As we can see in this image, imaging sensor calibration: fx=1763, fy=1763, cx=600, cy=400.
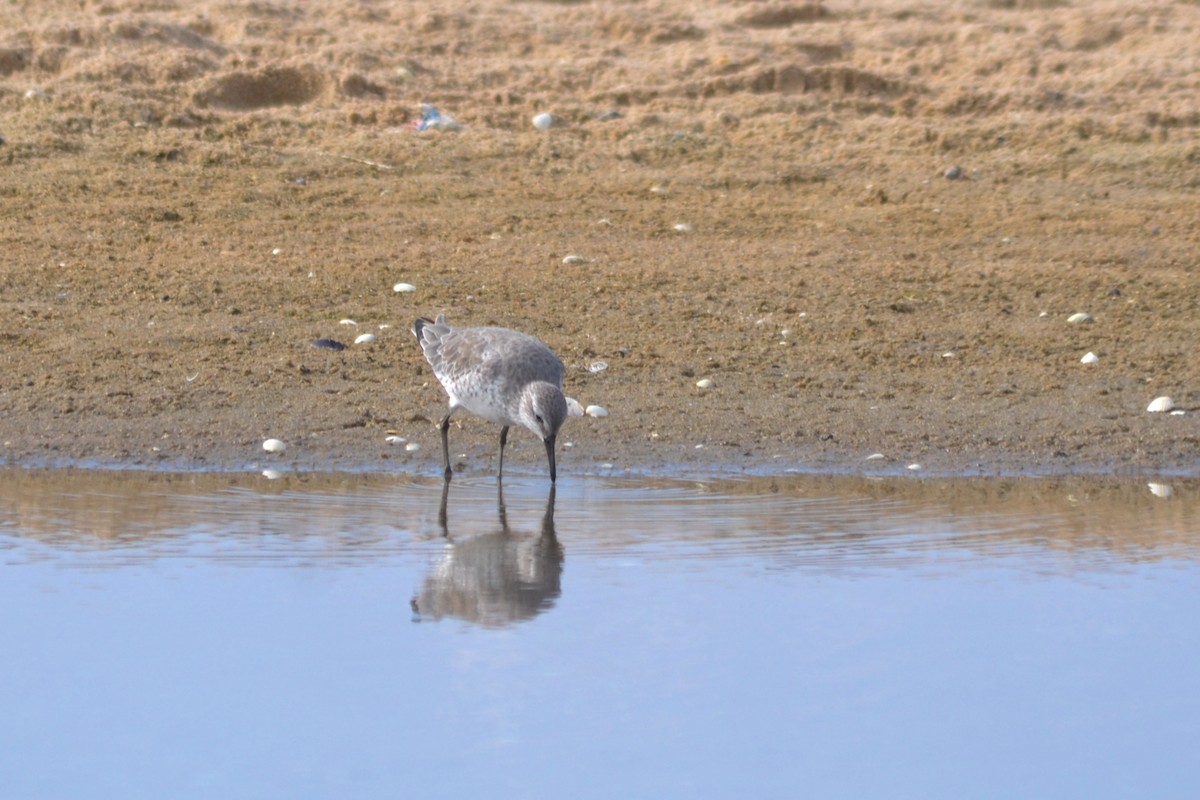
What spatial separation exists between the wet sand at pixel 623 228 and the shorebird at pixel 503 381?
417 millimetres

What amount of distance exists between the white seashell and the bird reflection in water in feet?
11.0

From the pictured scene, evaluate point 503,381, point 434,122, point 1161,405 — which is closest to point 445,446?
point 503,381

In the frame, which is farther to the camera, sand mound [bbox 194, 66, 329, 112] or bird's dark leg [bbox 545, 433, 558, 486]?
sand mound [bbox 194, 66, 329, 112]

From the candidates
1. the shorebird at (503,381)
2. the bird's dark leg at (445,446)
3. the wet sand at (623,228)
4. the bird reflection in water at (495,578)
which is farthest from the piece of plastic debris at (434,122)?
the bird reflection in water at (495,578)

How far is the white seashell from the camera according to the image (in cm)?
863

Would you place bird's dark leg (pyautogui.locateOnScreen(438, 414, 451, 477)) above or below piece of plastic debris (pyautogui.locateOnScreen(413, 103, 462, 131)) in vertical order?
below

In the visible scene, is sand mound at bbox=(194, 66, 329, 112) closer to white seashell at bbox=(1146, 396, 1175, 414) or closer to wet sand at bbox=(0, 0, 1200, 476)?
wet sand at bbox=(0, 0, 1200, 476)

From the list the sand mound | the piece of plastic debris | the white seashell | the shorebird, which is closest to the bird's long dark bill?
the shorebird

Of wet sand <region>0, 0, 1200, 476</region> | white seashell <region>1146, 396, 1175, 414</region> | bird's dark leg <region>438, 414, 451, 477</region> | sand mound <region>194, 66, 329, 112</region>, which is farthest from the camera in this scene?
sand mound <region>194, 66, 329, 112</region>

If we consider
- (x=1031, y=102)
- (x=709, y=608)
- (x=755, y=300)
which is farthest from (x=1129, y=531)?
(x=1031, y=102)

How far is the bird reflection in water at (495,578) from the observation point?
585cm

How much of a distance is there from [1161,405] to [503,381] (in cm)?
337

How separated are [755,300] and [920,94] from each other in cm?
477

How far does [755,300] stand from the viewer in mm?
10305
